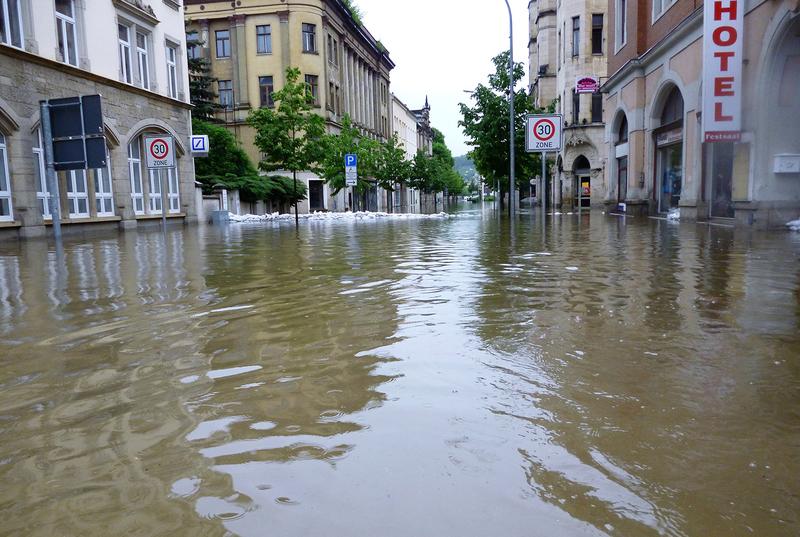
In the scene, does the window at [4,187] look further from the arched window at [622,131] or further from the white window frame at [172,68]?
the arched window at [622,131]

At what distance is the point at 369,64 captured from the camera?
6838cm

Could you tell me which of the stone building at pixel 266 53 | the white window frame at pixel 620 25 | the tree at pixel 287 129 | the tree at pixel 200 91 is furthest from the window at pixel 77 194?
the stone building at pixel 266 53

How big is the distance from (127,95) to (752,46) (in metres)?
21.8

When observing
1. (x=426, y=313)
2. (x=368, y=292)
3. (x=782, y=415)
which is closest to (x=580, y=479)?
(x=782, y=415)

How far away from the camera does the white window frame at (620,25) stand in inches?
1181

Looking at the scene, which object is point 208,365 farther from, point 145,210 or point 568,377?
point 145,210

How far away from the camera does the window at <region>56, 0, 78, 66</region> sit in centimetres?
2197

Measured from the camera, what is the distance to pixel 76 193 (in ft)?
74.5

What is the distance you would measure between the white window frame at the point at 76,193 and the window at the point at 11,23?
4.38 meters

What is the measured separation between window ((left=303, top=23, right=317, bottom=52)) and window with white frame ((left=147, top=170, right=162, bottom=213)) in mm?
26140

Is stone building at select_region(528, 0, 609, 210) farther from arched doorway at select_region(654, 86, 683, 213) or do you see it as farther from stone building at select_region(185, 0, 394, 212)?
arched doorway at select_region(654, 86, 683, 213)

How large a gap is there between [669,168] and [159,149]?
1855 cm

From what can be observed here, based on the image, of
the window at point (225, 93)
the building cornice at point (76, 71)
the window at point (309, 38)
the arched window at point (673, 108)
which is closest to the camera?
the building cornice at point (76, 71)

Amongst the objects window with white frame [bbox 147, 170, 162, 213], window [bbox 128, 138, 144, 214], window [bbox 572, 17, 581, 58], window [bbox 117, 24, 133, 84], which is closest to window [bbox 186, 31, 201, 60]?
window [bbox 117, 24, 133, 84]
